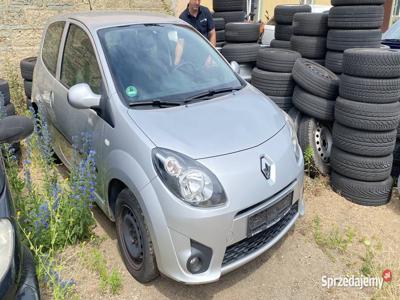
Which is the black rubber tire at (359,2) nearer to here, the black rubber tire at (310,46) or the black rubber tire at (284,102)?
the black rubber tire at (310,46)

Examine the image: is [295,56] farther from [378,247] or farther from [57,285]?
[57,285]

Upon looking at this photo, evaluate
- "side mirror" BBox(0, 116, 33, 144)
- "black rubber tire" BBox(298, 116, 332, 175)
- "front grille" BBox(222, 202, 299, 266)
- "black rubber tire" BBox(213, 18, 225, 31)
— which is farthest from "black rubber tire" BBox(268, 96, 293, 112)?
"black rubber tire" BBox(213, 18, 225, 31)

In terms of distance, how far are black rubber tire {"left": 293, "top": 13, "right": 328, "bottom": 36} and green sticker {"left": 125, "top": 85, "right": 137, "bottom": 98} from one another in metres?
3.47

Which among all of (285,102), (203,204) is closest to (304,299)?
(203,204)

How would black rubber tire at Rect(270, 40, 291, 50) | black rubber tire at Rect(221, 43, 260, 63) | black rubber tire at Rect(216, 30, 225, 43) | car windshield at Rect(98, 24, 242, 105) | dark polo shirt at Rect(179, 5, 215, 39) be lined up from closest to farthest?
car windshield at Rect(98, 24, 242, 105), black rubber tire at Rect(221, 43, 260, 63), dark polo shirt at Rect(179, 5, 215, 39), black rubber tire at Rect(270, 40, 291, 50), black rubber tire at Rect(216, 30, 225, 43)

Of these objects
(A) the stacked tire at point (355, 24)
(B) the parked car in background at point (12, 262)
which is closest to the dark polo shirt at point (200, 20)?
(A) the stacked tire at point (355, 24)

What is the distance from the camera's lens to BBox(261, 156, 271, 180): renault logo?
2.56 metres

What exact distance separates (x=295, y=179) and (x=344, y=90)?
1605 millimetres

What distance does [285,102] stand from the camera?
4.93 meters

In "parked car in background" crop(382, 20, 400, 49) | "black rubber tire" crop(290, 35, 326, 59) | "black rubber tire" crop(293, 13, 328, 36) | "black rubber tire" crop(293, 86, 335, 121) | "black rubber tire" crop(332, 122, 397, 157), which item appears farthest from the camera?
"parked car in background" crop(382, 20, 400, 49)

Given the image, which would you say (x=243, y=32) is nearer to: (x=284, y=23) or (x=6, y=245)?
(x=284, y=23)

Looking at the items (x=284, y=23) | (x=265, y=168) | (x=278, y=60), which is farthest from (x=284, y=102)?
(x=284, y=23)

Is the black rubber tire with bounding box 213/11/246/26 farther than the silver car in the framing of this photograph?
Yes

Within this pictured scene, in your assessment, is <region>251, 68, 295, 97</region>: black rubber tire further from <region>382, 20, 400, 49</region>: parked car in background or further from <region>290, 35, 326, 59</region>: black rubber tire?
<region>382, 20, 400, 49</region>: parked car in background
